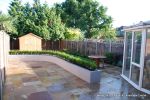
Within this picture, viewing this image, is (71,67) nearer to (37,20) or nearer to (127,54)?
(127,54)

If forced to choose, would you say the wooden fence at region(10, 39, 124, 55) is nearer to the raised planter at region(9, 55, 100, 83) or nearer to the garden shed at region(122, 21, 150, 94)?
the raised planter at region(9, 55, 100, 83)

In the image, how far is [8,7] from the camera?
63.3 feet

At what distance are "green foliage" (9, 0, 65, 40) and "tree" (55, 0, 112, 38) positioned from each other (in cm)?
717

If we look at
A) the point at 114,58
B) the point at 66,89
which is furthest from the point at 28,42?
the point at 66,89

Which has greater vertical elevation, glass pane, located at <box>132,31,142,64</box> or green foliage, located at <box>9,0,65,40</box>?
green foliage, located at <box>9,0,65,40</box>

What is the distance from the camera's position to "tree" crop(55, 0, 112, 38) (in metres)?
26.3

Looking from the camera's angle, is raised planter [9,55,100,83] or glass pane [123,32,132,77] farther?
glass pane [123,32,132,77]

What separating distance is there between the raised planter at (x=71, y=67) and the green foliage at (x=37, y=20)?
14.2 ft

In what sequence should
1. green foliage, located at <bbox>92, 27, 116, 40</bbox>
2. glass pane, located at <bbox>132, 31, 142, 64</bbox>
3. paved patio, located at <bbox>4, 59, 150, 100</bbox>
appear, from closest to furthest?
paved patio, located at <bbox>4, 59, 150, 100</bbox> < glass pane, located at <bbox>132, 31, 142, 64</bbox> < green foliage, located at <bbox>92, 27, 116, 40</bbox>

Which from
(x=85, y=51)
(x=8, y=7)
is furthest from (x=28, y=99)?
(x=8, y=7)

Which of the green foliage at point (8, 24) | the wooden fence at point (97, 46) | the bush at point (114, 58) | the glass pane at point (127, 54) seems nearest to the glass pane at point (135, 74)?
the glass pane at point (127, 54)

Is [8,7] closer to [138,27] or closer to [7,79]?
[7,79]

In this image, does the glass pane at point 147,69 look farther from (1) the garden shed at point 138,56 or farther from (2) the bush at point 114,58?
(2) the bush at point 114,58

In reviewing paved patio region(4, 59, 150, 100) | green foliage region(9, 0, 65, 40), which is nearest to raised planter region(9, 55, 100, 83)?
paved patio region(4, 59, 150, 100)
